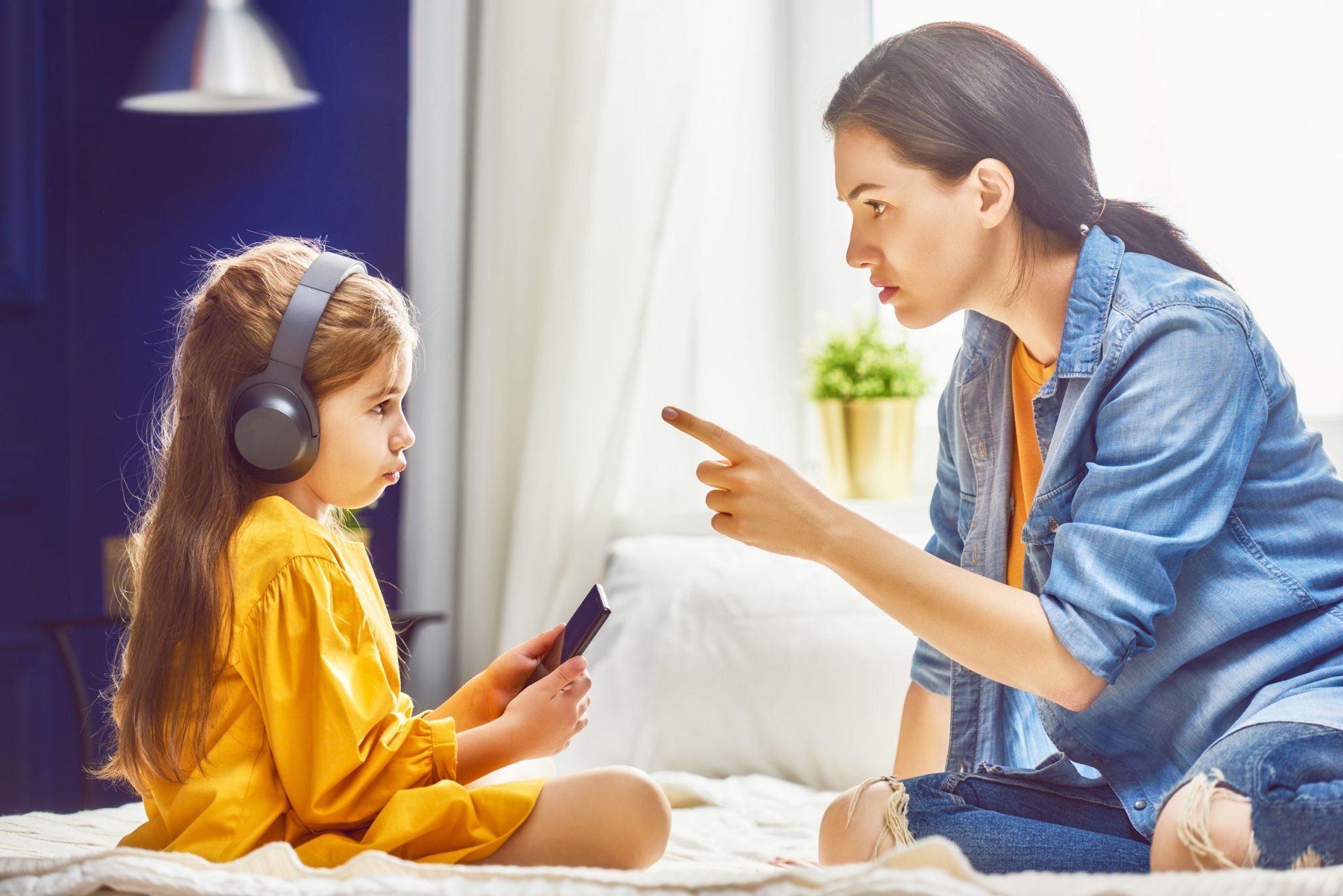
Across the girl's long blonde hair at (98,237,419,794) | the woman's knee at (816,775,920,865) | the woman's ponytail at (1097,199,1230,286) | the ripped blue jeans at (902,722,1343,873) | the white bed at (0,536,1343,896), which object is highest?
the woman's ponytail at (1097,199,1230,286)

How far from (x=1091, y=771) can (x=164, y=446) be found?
1.02m

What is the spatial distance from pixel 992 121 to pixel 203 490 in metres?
0.80

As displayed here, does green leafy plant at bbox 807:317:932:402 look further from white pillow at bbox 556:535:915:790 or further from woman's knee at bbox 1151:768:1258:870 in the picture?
woman's knee at bbox 1151:768:1258:870

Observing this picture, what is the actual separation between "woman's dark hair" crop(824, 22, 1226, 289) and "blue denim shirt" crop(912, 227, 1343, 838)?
0.05m

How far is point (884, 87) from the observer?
112 cm

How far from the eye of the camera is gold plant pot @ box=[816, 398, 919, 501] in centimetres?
204

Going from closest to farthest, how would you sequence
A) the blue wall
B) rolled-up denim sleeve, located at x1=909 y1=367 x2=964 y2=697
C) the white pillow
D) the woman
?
the woman
rolled-up denim sleeve, located at x1=909 y1=367 x2=964 y2=697
the white pillow
the blue wall

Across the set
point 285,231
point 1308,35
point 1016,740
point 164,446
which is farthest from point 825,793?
point 285,231

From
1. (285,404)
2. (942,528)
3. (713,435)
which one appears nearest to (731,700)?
(942,528)

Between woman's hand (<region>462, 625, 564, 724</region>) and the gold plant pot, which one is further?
the gold plant pot

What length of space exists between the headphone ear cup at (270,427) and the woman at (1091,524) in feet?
1.09

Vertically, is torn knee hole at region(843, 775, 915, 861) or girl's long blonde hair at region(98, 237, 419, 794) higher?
girl's long blonde hair at region(98, 237, 419, 794)

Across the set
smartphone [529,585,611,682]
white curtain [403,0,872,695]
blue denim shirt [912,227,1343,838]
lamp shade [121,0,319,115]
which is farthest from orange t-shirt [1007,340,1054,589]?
lamp shade [121,0,319,115]

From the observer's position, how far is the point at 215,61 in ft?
6.83
